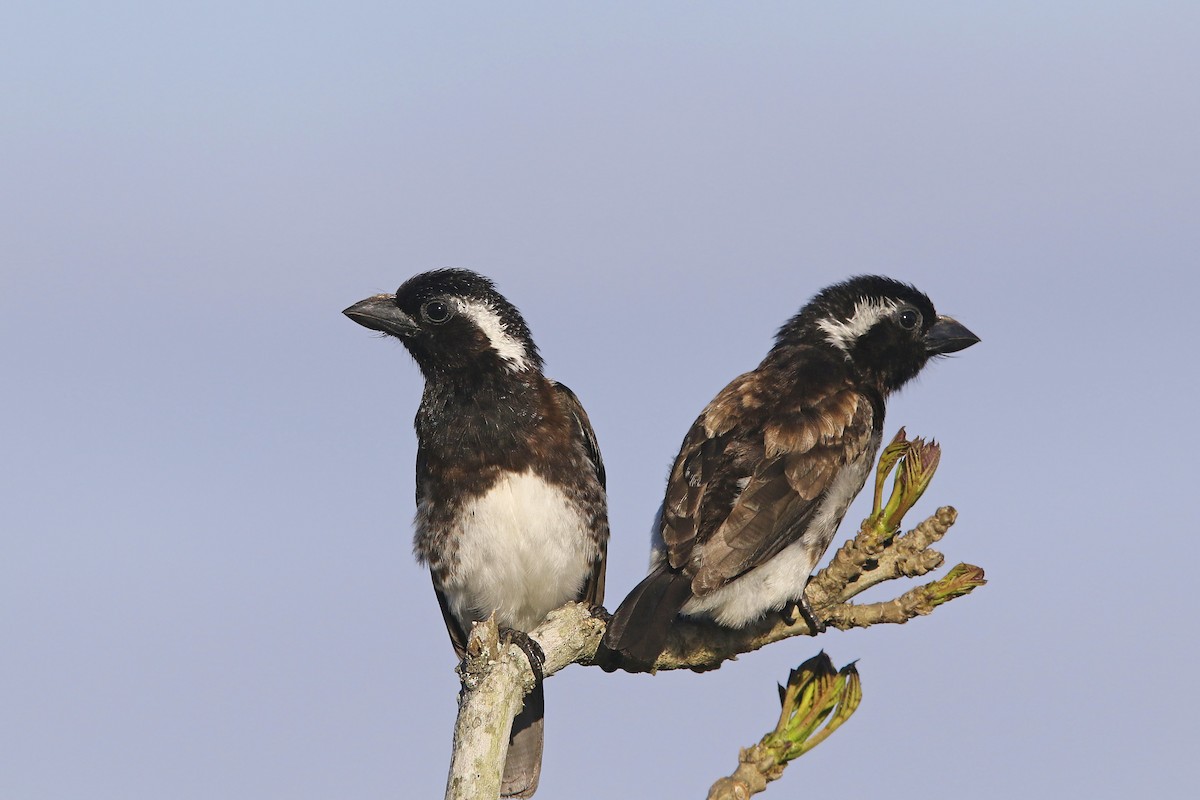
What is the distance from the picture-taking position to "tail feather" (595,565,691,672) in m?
5.66

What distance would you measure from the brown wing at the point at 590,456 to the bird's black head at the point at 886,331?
135 cm

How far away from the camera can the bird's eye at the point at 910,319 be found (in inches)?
317

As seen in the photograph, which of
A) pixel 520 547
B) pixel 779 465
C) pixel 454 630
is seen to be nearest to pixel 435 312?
pixel 520 547

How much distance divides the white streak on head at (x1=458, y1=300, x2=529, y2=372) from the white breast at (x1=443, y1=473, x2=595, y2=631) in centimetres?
83

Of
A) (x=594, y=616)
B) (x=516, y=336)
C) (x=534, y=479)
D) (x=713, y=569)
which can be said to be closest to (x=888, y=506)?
(x=713, y=569)

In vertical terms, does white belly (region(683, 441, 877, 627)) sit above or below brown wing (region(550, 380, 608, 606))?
below

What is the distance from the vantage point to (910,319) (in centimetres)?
807

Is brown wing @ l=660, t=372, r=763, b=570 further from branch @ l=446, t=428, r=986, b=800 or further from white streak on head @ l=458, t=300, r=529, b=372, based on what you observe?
white streak on head @ l=458, t=300, r=529, b=372

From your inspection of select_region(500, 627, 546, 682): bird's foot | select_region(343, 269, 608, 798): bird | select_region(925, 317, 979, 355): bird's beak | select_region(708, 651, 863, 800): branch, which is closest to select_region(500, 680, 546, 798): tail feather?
select_region(343, 269, 608, 798): bird

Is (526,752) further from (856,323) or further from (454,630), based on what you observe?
(856,323)

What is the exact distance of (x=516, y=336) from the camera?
8234mm

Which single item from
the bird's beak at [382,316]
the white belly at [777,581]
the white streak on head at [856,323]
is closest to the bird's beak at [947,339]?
the white streak on head at [856,323]

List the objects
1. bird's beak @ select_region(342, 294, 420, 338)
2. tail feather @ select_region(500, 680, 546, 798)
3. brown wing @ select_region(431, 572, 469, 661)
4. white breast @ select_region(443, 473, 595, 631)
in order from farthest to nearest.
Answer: tail feather @ select_region(500, 680, 546, 798) < brown wing @ select_region(431, 572, 469, 661) < bird's beak @ select_region(342, 294, 420, 338) < white breast @ select_region(443, 473, 595, 631)

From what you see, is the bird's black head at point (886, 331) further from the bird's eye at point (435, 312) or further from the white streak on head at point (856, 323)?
the bird's eye at point (435, 312)
